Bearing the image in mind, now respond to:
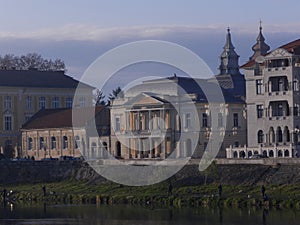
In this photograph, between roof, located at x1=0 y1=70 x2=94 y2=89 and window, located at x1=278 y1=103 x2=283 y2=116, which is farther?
roof, located at x1=0 y1=70 x2=94 y2=89

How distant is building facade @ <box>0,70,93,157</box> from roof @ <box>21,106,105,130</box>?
2.53m

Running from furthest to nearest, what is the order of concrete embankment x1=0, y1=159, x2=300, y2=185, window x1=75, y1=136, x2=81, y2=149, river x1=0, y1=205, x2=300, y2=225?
window x1=75, y1=136, x2=81, y2=149 → concrete embankment x1=0, y1=159, x2=300, y2=185 → river x1=0, y1=205, x2=300, y2=225

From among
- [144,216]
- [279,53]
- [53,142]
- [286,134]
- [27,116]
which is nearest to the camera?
[144,216]

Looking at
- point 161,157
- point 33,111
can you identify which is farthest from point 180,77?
point 33,111

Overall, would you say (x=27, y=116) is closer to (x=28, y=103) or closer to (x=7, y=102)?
(x=28, y=103)

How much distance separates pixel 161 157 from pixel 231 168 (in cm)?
1772

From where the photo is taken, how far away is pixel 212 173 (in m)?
76.8

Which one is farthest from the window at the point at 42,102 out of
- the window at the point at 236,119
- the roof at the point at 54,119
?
the window at the point at 236,119

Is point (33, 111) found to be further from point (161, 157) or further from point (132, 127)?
point (161, 157)

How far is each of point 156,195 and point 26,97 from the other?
44268 mm

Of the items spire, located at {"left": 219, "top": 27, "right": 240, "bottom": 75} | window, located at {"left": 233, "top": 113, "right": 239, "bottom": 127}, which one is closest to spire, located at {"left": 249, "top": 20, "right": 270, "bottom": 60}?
spire, located at {"left": 219, "top": 27, "right": 240, "bottom": 75}

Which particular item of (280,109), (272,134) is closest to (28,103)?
(272,134)

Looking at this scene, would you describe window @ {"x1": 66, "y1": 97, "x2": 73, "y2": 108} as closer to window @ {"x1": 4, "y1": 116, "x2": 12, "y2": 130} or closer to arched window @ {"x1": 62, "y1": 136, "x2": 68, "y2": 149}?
window @ {"x1": 4, "y1": 116, "x2": 12, "y2": 130}

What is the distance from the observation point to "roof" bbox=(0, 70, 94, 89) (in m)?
116
